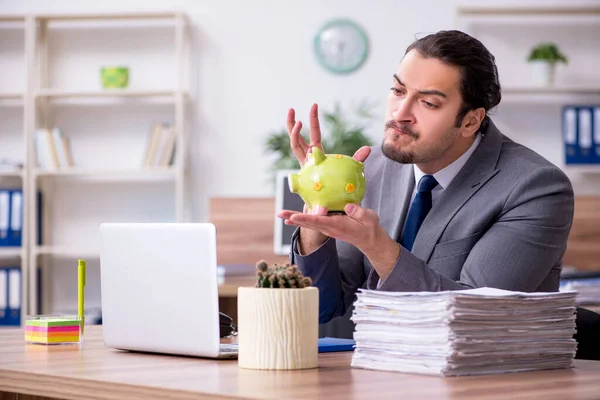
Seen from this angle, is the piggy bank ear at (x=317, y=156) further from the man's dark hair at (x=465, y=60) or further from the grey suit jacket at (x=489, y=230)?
the man's dark hair at (x=465, y=60)

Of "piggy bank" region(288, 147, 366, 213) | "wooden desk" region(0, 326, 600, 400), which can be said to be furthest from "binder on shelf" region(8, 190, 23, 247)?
"piggy bank" region(288, 147, 366, 213)

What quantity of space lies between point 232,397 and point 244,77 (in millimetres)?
4022

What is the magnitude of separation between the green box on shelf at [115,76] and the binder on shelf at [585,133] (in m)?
2.31

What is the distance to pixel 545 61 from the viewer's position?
4574 mm

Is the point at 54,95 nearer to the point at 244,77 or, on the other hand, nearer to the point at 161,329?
the point at 244,77

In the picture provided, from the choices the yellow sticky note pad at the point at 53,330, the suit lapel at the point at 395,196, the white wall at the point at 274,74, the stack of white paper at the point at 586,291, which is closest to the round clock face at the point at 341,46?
the white wall at the point at 274,74

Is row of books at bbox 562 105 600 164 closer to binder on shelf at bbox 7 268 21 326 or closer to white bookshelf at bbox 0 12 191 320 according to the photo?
white bookshelf at bbox 0 12 191 320

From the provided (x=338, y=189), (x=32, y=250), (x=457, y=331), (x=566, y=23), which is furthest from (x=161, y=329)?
(x=566, y=23)

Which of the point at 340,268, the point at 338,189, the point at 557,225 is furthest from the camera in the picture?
the point at 340,268

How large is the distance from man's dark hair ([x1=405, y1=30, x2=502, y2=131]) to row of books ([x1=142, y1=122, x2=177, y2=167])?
10.0 ft

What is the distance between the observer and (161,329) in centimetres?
143

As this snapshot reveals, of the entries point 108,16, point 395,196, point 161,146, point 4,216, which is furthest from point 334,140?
point 395,196

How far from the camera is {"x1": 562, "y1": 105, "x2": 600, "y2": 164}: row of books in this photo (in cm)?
448

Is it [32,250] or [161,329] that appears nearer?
[161,329]
